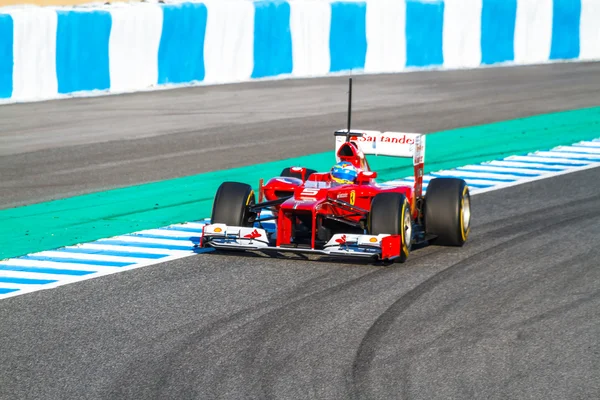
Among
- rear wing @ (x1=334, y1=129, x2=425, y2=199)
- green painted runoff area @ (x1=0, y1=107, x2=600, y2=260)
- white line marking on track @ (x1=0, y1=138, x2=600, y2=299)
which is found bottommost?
white line marking on track @ (x1=0, y1=138, x2=600, y2=299)

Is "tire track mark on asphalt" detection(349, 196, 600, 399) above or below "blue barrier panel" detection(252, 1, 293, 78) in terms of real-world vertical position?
below

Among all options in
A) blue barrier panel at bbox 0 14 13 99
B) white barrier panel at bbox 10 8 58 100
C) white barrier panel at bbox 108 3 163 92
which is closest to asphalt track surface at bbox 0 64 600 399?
blue barrier panel at bbox 0 14 13 99

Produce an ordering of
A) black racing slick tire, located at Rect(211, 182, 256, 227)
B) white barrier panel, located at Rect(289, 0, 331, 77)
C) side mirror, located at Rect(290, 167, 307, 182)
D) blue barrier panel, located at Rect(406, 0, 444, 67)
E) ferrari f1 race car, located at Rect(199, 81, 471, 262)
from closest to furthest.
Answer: ferrari f1 race car, located at Rect(199, 81, 471, 262), black racing slick tire, located at Rect(211, 182, 256, 227), side mirror, located at Rect(290, 167, 307, 182), white barrier panel, located at Rect(289, 0, 331, 77), blue barrier panel, located at Rect(406, 0, 444, 67)

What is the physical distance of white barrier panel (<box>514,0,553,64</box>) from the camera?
28.8 meters

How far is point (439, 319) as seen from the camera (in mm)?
8023

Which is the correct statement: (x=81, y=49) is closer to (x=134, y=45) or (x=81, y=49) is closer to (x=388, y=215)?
(x=134, y=45)

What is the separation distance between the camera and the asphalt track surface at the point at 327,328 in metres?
6.62

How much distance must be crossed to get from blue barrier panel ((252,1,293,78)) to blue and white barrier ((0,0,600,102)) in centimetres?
3

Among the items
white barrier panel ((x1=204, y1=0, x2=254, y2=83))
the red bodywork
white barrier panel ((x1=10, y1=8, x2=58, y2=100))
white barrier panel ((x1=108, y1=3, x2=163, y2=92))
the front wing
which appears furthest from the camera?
Result: white barrier panel ((x1=204, y1=0, x2=254, y2=83))

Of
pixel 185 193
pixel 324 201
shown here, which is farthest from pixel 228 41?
pixel 324 201

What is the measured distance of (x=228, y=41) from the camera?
80.5 feet

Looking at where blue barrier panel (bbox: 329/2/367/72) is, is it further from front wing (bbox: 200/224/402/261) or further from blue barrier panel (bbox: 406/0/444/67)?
front wing (bbox: 200/224/402/261)

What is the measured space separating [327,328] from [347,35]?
1947cm

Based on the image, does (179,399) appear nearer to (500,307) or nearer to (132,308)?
(132,308)
